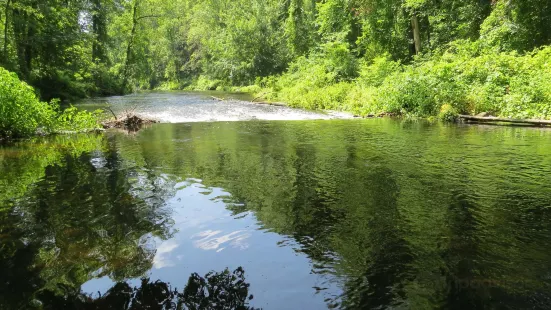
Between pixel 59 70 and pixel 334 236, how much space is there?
92.2 ft

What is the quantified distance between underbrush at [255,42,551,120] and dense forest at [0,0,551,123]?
5 cm

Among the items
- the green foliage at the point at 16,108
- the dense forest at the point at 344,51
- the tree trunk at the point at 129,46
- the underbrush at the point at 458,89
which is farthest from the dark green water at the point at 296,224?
the tree trunk at the point at 129,46

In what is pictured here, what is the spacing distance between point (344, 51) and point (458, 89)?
501 inches

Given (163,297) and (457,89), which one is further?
(457,89)

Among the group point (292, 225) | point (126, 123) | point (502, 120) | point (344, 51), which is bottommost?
point (292, 225)

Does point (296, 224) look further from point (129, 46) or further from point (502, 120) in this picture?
point (129, 46)

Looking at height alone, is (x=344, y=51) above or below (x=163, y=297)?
above

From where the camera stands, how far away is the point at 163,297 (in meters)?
3.40

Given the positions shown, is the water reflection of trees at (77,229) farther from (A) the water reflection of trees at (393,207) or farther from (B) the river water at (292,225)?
(A) the water reflection of trees at (393,207)

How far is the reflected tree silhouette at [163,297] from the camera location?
3.27m

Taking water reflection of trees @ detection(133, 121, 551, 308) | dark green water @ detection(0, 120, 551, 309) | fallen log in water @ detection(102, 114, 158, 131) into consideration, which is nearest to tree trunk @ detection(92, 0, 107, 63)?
fallen log in water @ detection(102, 114, 158, 131)

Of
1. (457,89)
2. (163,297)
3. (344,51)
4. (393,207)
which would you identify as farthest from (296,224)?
(344,51)

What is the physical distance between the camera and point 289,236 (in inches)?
182

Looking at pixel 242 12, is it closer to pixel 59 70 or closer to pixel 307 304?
pixel 59 70
